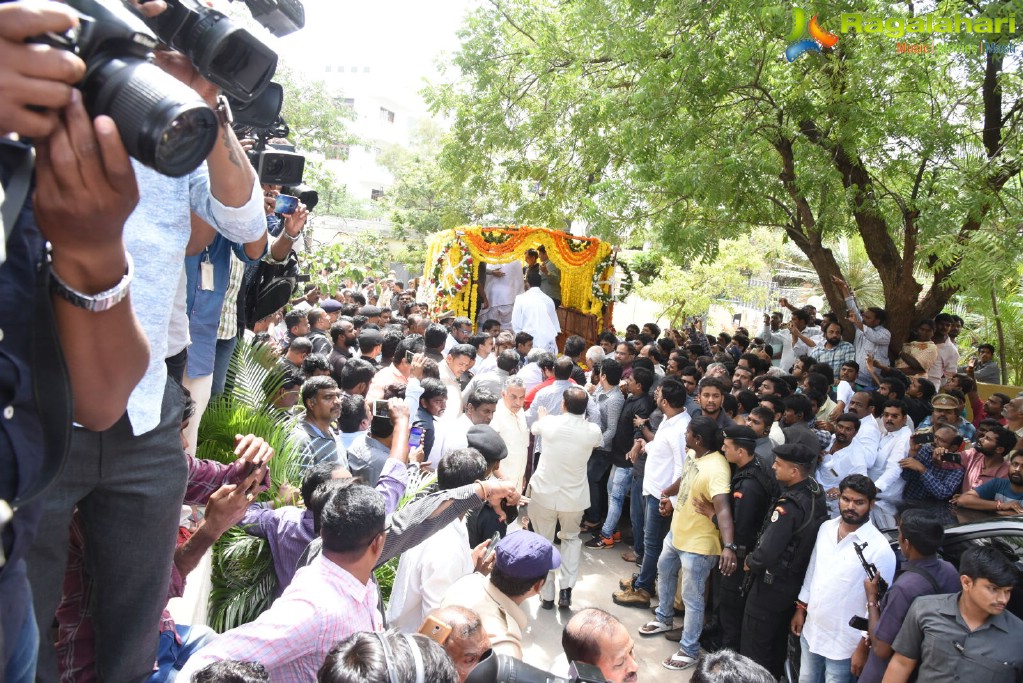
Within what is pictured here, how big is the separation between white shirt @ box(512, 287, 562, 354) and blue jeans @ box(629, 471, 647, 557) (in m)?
5.52

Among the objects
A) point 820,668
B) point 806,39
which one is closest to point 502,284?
point 806,39

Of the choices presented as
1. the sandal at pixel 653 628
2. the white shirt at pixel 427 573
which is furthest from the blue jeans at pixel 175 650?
the sandal at pixel 653 628

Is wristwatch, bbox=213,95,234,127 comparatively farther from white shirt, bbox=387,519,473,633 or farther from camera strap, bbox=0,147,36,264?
white shirt, bbox=387,519,473,633

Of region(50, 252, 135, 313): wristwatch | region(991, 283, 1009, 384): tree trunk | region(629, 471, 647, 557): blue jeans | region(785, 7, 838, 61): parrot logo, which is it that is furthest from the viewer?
region(991, 283, 1009, 384): tree trunk

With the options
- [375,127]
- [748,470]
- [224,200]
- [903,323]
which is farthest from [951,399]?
[375,127]

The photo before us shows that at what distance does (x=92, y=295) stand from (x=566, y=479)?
5.07 meters

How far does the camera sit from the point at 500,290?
15.1 meters

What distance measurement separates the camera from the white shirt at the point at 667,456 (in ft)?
20.0

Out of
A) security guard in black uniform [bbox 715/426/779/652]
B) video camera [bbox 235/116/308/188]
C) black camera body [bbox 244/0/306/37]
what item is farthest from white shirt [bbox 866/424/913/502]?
black camera body [bbox 244/0/306/37]

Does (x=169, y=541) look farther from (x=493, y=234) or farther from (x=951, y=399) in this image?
(x=493, y=234)

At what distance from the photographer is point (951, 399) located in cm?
658

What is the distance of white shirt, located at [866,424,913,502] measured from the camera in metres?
5.81

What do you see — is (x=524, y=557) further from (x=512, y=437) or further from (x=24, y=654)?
(x=512, y=437)

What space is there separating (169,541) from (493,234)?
40.1 feet
